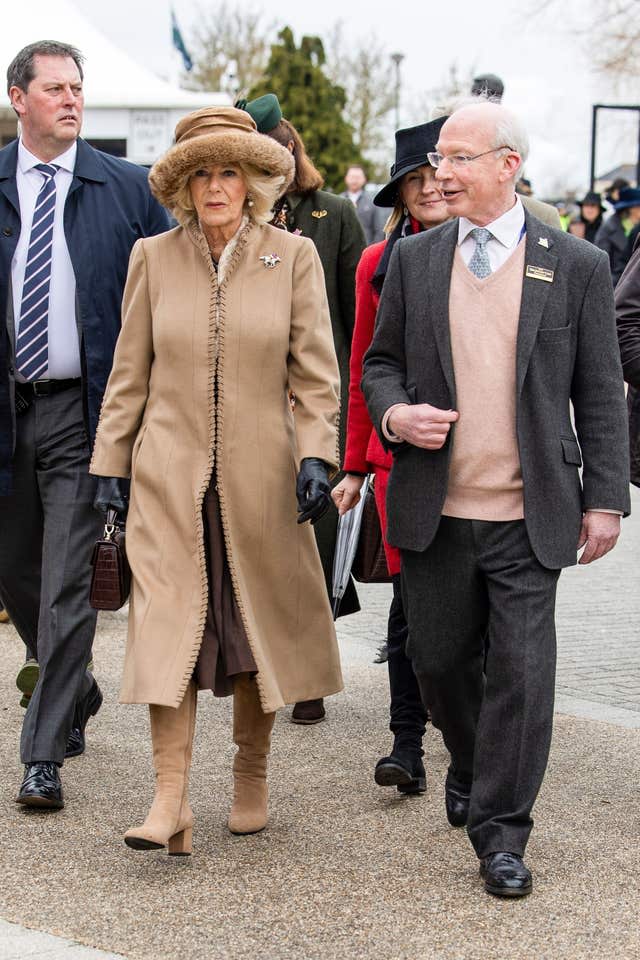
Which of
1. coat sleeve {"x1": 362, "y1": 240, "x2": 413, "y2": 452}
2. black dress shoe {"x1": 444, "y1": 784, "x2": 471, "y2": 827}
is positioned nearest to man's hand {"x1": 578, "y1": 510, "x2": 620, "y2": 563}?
coat sleeve {"x1": 362, "y1": 240, "x2": 413, "y2": 452}

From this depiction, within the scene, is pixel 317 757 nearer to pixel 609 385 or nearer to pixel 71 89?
pixel 609 385

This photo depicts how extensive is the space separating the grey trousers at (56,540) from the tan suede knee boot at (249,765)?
68 centimetres

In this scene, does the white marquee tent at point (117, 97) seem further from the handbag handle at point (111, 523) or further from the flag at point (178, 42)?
the flag at point (178, 42)

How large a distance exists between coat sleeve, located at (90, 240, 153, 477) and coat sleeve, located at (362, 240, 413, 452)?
660 mm

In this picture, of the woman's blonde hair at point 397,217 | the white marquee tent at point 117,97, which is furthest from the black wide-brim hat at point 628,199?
the woman's blonde hair at point 397,217

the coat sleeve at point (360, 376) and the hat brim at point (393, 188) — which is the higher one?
the hat brim at point (393, 188)

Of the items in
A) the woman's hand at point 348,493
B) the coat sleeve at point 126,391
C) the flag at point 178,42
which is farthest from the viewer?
the flag at point 178,42

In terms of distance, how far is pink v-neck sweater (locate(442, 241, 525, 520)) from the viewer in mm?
4266

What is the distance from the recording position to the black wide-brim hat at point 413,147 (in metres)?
5.26

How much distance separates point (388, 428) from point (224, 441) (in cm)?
52

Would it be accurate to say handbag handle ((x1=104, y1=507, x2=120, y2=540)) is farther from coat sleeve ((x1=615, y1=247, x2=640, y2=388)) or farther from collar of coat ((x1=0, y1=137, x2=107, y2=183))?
coat sleeve ((x1=615, y1=247, x2=640, y2=388))

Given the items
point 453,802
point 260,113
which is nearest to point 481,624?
point 453,802

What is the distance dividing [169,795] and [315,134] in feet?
119

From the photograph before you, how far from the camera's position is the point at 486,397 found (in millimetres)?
4270
